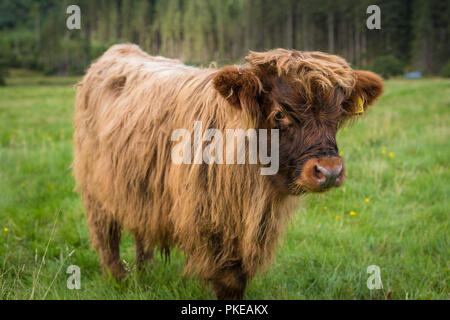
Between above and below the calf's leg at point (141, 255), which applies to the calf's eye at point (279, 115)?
above

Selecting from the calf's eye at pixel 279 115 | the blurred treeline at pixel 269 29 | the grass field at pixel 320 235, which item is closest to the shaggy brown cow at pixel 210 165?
the calf's eye at pixel 279 115

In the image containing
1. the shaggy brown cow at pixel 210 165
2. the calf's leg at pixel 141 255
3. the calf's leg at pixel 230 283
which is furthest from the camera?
the calf's leg at pixel 141 255

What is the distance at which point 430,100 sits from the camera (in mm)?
11906

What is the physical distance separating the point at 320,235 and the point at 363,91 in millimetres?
1909

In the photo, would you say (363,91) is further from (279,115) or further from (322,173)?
(322,173)

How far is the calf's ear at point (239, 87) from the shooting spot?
7.42 feet

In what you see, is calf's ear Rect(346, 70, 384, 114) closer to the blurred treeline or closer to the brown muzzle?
the brown muzzle

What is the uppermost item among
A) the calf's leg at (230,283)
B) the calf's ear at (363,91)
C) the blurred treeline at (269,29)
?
the blurred treeline at (269,29)

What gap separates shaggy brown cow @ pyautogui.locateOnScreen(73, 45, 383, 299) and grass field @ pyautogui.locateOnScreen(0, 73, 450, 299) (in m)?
0.46

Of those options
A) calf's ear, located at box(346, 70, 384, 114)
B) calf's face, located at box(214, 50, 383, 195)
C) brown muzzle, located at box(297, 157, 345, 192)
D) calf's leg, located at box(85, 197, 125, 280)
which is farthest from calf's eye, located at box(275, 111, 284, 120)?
calf's leg, located at box(85, 197, 125, 280)

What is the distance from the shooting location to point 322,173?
2.19m

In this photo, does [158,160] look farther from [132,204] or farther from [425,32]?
[425,32]

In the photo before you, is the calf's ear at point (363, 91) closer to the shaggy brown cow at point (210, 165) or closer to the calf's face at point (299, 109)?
the shaggy brown cow at point (210, 165)

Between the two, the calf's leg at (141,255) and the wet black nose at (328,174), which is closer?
the wet black nose at (328,174)
